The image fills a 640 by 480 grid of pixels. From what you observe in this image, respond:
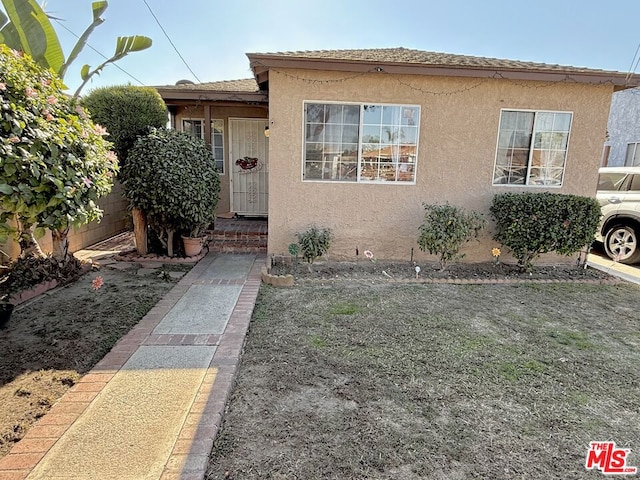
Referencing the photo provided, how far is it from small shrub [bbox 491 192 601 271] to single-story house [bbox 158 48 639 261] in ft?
2.27

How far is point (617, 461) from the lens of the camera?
2502 mm

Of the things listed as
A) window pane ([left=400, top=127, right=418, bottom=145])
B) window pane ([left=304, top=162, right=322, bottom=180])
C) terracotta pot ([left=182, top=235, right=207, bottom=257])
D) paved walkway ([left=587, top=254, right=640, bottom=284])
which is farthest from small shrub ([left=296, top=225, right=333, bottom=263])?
paved walkway ([left=587, top=254, right=640, bottom=284])

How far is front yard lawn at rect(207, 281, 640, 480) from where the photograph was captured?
2.45 m

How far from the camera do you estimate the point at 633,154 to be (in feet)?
50.7

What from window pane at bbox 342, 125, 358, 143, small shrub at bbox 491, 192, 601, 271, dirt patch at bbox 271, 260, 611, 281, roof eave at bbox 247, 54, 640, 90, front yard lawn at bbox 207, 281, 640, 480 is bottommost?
front yard lawn at bbox 207, 281, 640, 480

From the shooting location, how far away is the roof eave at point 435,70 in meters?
6.17

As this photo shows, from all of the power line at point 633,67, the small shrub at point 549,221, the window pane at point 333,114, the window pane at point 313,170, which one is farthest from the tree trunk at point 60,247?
the power line at point 633,67

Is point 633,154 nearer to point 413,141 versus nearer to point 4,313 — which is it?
point 413,141

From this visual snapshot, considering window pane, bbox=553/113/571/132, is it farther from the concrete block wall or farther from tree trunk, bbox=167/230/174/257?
the concrete block wall

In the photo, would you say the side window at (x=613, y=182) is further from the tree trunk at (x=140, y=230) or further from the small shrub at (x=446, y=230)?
the tree trunk at (x=140, y=230)

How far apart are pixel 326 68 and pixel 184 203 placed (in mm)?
3467

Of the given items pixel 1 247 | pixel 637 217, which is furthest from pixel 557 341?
pixel 1 247

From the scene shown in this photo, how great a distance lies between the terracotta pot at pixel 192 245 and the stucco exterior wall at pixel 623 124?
17.9 metres

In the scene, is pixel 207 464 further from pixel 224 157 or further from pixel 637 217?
pixel 637 217
